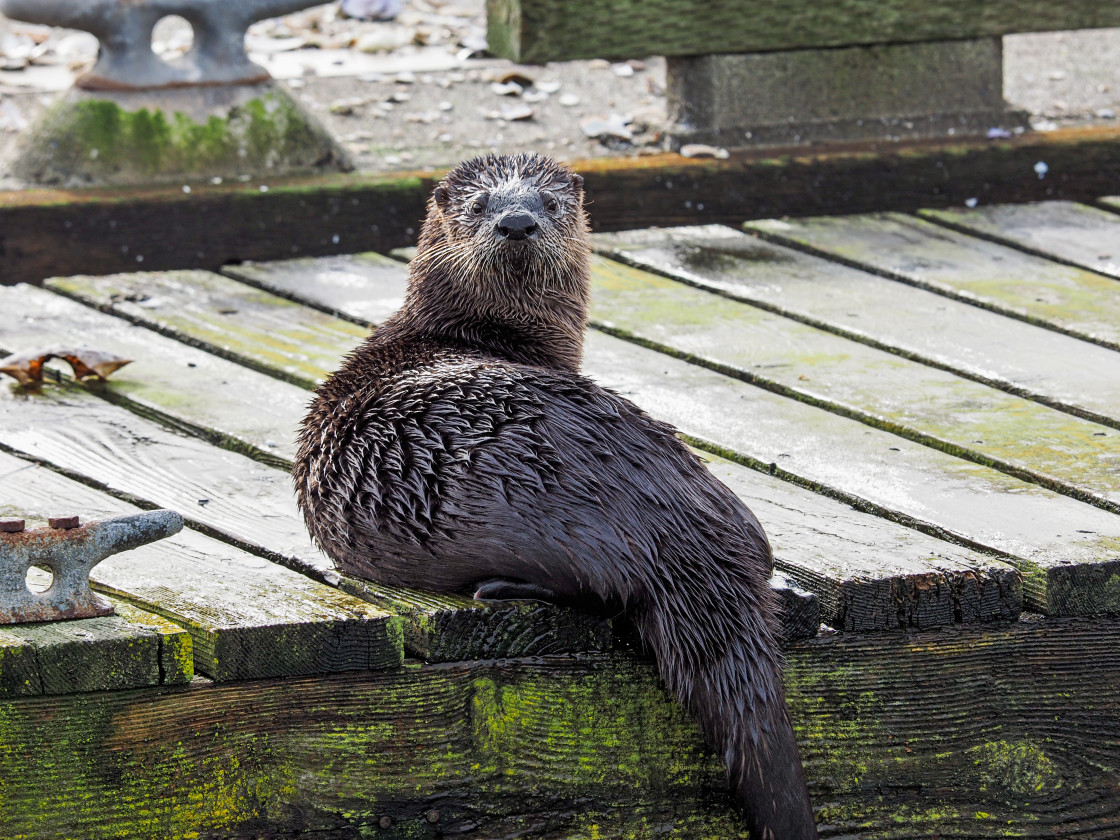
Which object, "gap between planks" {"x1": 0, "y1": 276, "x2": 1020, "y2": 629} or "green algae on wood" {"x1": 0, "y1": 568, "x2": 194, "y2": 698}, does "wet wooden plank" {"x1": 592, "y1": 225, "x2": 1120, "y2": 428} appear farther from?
"green algae on wood" {"x1": 0, "y1": 568, "x2": 194, "y2": 698}

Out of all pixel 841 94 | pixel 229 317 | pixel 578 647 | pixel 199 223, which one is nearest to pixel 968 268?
pixel 841 94

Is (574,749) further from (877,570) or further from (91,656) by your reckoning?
(91,656)

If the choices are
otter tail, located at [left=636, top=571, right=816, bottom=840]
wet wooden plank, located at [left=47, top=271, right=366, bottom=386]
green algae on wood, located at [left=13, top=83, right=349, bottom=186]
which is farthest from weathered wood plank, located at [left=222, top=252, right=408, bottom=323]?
otter tail, located at [left=636, top=571, right=816, bottom=840]

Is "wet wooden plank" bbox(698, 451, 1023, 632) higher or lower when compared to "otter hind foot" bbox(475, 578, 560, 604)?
lower

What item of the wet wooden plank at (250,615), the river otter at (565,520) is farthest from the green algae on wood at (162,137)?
the wet wooden plank at (250,615)

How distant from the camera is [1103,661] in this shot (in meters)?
2.78

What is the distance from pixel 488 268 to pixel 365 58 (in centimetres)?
456

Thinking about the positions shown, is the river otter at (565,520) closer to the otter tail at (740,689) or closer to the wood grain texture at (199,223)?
the otter tail at (740,689)

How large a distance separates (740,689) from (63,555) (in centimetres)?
97

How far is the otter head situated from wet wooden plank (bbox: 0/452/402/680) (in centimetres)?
66

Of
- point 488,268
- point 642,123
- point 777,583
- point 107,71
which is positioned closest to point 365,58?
point 642,123

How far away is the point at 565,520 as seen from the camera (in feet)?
7.89

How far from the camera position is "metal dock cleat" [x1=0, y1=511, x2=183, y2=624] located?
2.35 meters

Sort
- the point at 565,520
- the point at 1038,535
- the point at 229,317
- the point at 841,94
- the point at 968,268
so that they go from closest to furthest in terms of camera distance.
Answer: the point at 565,520 → the point at 1038,535 → the point at 229,317 → the point at 968,268 → the point at 841,94
